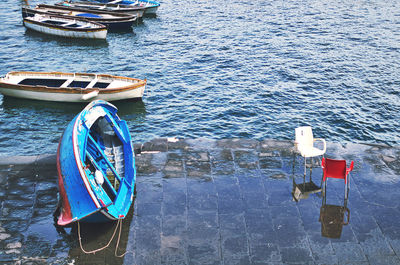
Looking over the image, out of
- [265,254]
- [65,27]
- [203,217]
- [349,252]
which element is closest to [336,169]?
[349,252]

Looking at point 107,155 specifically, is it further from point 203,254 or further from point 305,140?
point 305,140

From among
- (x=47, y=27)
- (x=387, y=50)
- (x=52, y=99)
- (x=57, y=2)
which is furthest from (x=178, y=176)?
(x=57, y=2)

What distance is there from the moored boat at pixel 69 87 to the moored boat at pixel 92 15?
39.1ft

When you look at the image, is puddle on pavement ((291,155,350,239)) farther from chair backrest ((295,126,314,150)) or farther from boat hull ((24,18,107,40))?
boat hull ((24,18,107,40))

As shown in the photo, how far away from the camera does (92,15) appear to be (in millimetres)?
33156

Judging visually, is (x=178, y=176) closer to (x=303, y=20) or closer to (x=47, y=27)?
(x=47, y=27)

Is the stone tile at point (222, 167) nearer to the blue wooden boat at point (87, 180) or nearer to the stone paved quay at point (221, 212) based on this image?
the stone paved quay at point (221, 212)

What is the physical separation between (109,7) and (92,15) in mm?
3284

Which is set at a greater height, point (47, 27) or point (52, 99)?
point (47, 27)

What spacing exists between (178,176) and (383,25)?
25561 millimetres

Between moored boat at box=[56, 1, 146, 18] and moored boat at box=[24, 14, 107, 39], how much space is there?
4.21 m

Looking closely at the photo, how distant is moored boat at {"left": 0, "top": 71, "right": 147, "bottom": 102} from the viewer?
20.1m

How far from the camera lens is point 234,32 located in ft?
102

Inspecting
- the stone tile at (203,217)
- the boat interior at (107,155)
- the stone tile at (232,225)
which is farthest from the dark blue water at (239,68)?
the stone tile at (232,225)
